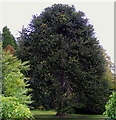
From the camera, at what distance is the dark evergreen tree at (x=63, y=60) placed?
52.9 ft

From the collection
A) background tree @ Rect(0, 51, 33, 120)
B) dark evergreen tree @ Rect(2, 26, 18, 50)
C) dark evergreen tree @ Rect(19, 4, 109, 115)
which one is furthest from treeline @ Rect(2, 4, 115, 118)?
dark evergreen tree @ Rect(2, 26, 18, 50)

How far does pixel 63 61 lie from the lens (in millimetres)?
16094

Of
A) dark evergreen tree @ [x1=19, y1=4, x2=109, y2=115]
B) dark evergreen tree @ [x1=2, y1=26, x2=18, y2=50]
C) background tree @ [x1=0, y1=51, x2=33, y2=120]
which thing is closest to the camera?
background tree @ [x1=0, y1=51, x2=33, y2=120]

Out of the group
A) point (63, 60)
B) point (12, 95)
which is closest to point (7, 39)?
point (63, 60)

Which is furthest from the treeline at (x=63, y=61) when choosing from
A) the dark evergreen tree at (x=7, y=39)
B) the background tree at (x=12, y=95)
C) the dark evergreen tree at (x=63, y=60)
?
the dark evergreen tree at (x=7, y=39)

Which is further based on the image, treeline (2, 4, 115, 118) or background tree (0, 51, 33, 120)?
treeline (2, 4, 115, 118)

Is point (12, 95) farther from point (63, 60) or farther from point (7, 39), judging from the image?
point (7, 39)

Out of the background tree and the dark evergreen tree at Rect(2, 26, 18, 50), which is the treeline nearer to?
the background tree

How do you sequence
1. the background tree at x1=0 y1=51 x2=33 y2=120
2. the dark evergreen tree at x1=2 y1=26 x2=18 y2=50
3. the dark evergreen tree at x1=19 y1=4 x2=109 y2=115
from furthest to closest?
the dark evergreen tree at x1=2 y1=26 x2=18 y2=50 → the dark evergreen tree at x1=19 y1=4 x2=109 y2=115 → the background tree at x1=0 y1=51 x2=33 y2=120

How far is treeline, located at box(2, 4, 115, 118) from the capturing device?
1612cm

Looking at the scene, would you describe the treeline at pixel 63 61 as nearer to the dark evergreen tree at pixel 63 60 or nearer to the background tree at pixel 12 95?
the dark evergreen tree at pixel 63 60

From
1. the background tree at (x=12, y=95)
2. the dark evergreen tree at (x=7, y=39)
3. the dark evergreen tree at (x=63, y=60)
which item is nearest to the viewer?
the background tree at (x=12, y=95)

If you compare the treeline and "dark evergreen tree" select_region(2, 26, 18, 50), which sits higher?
"dark evergreen tree" select_region(2, 26, 18, 50)

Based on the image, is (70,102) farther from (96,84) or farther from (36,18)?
(36,18)
